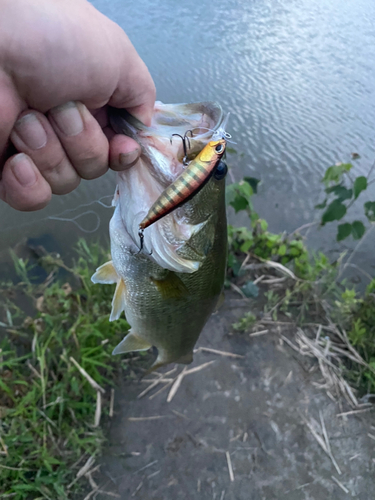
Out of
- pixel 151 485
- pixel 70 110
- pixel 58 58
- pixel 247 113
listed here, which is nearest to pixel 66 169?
pixel 70 110

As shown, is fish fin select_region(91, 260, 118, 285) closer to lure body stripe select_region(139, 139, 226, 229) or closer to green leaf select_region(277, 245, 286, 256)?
lure body stripe select_region(139, 139, 226, 229)

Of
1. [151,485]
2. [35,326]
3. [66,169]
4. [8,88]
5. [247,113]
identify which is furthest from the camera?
[247,113]

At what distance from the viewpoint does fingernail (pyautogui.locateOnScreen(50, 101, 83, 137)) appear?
3.00 ft

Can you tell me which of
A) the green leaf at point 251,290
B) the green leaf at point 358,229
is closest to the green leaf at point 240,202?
the green leaf at point 251,290

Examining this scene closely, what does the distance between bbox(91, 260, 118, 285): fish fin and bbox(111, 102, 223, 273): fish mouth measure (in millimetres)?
281

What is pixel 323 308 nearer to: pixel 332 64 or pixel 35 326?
pixel 35 326

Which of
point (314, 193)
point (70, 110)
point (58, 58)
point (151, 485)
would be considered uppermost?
point (58, 58)

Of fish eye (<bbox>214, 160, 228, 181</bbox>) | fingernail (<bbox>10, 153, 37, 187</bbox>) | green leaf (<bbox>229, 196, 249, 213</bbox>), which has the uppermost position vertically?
fish eye (<bbox>214, 160, 228, 181</bbox>)

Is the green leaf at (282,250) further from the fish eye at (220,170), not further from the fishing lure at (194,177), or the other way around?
the fishing lure at (194,177)

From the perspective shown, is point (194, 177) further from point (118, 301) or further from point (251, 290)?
point (251, 290)

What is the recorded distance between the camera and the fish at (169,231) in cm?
98

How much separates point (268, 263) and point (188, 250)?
2100 mm

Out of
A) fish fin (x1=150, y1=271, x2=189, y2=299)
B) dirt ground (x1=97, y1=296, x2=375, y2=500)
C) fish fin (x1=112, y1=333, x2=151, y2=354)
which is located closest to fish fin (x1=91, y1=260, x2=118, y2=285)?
fish fin (x1=150, y1=271, x2=189, y2=299)

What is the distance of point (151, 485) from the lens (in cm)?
203
